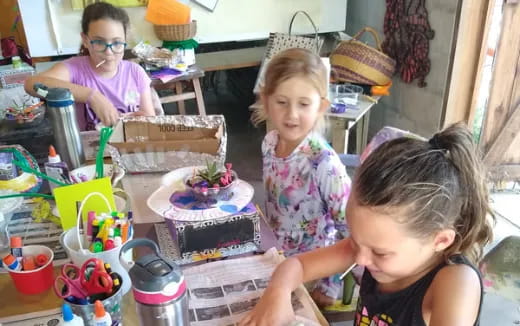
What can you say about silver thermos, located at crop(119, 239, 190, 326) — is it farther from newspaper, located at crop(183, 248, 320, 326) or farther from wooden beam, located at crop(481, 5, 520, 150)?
wooden beam, located at crop(481, 5, 520, 150)

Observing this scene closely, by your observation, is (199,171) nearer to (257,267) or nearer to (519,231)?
(257,267)

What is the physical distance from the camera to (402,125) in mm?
3096

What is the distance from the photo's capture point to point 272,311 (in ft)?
2.59

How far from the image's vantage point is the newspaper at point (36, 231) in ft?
3.31

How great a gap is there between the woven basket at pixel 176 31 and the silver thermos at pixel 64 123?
1.76m

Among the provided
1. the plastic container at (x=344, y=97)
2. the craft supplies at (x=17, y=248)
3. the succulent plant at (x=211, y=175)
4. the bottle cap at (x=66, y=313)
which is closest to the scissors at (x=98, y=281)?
the bottle cap at (x=66, y=313)

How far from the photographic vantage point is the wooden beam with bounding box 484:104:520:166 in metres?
2.52

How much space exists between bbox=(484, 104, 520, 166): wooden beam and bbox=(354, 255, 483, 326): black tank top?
6.32 ft

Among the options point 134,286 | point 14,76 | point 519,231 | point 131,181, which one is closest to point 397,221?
point 134,286

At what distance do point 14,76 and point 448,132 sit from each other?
282 cm

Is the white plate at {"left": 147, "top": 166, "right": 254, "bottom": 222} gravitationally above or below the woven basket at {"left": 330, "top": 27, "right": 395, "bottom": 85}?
above

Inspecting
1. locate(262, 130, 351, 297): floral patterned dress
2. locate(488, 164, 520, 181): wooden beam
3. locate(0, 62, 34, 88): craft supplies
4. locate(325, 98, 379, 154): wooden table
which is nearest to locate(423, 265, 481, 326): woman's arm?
locate(262, 130, 351, 297): floral patterned dress

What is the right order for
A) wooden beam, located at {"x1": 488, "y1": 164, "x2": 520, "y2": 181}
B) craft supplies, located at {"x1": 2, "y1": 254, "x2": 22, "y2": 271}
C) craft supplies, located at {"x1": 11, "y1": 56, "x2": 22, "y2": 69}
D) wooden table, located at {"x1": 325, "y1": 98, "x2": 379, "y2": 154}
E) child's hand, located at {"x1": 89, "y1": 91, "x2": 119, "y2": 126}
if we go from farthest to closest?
craft supplies, located at {"x1": 11, "y1": 56, "x2": 22, "y2": 69}, wooden beam, located at {"x1": 488, "y1": 164, "x2": 520, "y2": 181}, wooden table, located at {"x1": 325, "y1": 98, "x2": 379, "y2": 154}, child's hand, located at {"x1": 89, "y1": 91, "x2": 119, "y2": 126}, craft supplies, located at {"x1": 2, "y1": 254, "x2": 22, "y2": 271}

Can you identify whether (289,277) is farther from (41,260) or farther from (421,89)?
(421,89)
